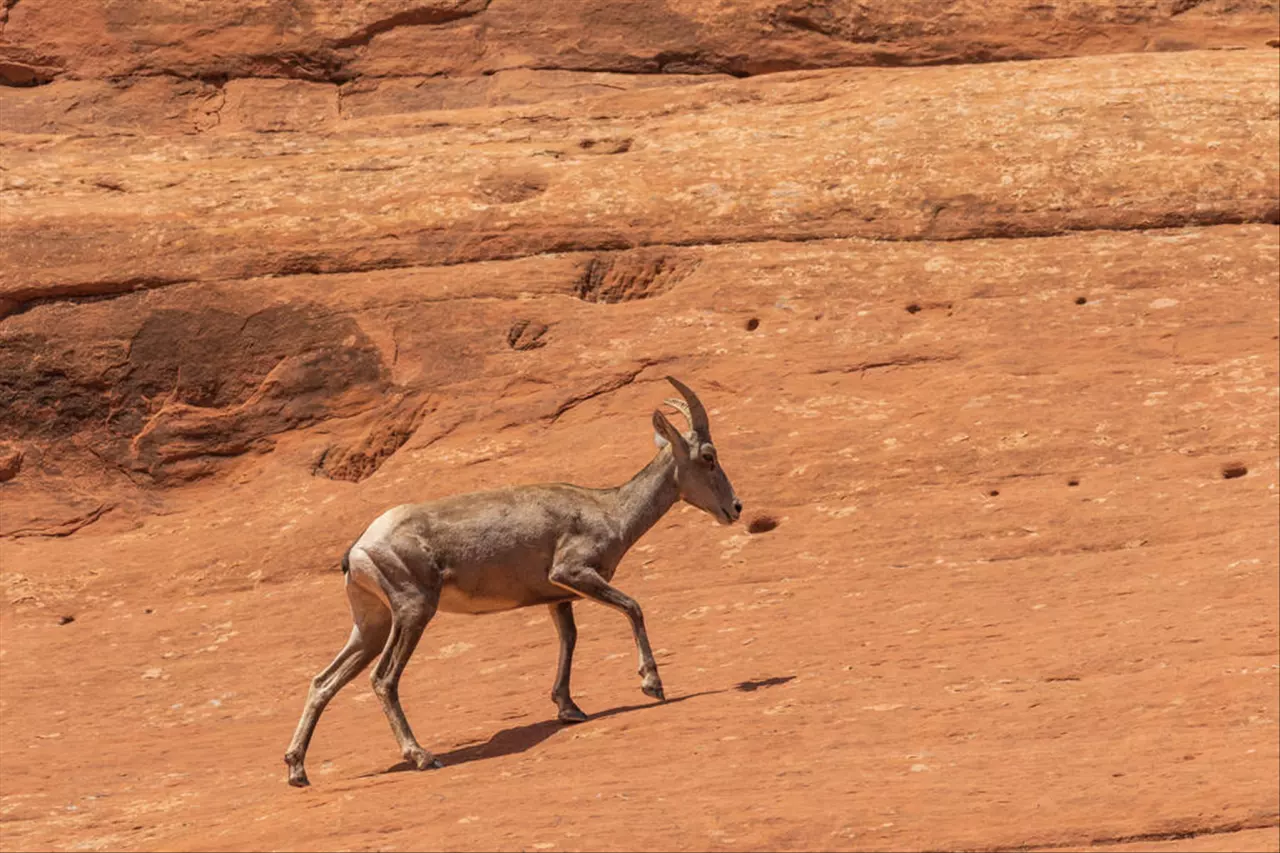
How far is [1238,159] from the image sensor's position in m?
21.0

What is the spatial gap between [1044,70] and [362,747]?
1312 centimetres

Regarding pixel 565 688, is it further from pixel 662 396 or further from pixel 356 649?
pixel 662 396

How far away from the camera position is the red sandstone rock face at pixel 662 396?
1118cm

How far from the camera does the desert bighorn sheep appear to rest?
12203 mm

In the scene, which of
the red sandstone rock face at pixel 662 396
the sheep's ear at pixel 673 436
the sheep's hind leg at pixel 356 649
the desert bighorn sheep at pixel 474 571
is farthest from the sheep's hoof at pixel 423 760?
the sheep's ear at pixel 673 436

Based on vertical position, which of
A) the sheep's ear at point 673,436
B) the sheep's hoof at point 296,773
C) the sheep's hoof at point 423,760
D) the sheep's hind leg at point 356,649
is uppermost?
the sheep's ear at point 673,436

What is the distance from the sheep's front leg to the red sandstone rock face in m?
0.25

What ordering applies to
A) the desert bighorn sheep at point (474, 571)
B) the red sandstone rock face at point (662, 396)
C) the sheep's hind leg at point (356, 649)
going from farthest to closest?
the sheep's hind leg at point (356, 649)
the desert bighorn sheep at point (474, 571)
the red sandstone rock face at point (662, 396)

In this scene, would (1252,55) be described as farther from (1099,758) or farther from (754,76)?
(1099,758)

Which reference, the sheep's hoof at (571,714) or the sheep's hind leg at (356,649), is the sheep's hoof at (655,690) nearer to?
the sheep's hoof at (571,714)

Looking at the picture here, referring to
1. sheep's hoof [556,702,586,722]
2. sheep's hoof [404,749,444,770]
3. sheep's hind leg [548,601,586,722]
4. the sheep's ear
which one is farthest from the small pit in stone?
sheep's hoof [404,749,444,770]

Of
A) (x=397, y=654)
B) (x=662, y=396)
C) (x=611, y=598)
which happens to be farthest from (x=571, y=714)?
(x=662, y=396)

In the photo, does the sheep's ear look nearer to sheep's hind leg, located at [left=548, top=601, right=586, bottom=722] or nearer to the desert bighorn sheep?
the desert bighorn sheep

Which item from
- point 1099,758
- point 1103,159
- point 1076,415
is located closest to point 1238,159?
point 1103,159
